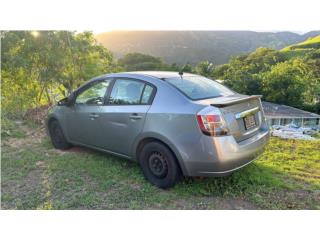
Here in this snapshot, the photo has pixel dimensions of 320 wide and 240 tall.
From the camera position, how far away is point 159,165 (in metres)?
3.48

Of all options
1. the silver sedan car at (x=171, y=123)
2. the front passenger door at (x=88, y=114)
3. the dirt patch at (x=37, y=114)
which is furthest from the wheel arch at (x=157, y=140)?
the dirt patch at (x=37, y=114)

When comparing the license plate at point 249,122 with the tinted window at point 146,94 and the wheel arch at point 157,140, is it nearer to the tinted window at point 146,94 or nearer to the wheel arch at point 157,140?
the wheel arch at point 157,140

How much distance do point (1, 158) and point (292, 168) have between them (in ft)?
16.1

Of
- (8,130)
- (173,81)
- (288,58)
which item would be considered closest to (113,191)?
(173,81)

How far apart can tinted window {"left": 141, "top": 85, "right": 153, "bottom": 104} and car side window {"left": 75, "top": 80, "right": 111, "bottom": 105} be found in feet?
2.54

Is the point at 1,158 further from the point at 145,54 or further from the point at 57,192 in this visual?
the point at 145,54

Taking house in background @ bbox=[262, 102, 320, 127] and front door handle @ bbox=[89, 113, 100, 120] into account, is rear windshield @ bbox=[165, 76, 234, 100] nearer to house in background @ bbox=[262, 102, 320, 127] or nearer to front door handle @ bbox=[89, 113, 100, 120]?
front door handle @ bbox=[89, 113, 100, 120]

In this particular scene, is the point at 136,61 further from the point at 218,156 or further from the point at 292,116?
the point at 292,116

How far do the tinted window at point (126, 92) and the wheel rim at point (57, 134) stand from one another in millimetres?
1575

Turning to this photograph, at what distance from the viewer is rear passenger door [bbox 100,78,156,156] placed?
3604 millimetres

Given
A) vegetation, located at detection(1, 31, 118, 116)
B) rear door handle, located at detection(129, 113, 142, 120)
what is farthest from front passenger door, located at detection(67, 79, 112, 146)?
vegetation, located at detection(1, 31, 118, 116)

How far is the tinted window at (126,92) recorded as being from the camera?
12.3 feet

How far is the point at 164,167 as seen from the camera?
3.40 metres

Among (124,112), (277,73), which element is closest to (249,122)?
(124,112)
